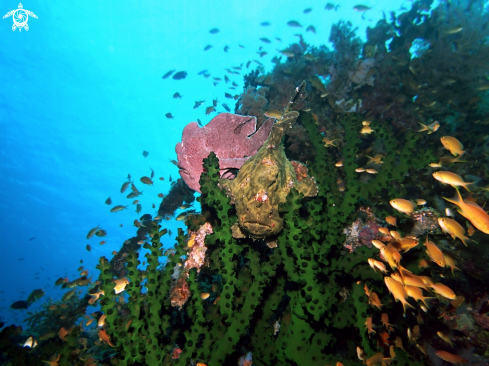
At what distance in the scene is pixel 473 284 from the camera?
3.72 m

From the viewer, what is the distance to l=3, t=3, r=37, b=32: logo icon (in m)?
26.8

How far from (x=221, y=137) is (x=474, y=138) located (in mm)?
7214

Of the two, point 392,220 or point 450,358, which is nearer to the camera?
point 450,358

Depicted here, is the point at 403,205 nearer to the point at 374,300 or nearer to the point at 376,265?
the point at 376,265

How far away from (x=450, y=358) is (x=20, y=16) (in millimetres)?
43807

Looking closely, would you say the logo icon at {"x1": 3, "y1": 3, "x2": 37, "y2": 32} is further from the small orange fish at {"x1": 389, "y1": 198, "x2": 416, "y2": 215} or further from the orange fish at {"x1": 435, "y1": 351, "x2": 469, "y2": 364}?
the orange fish at {"x1": 435, "y1": 351, "x2": 469, "y2": 364}

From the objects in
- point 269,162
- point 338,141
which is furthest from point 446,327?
point 338,141

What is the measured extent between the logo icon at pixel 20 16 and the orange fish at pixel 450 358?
42.5 metres

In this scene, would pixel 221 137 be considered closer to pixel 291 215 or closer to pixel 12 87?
pixel 291 215

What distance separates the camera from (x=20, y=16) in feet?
89.1

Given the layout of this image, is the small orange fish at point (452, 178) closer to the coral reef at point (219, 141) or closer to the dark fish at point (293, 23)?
the coral reef at point (219, 141)

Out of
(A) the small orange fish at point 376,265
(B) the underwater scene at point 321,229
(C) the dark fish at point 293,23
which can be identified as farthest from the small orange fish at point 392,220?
(C) the dark fish at point 293,23

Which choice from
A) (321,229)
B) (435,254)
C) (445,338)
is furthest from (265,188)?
(445,338)

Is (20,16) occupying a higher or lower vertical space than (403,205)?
higher
